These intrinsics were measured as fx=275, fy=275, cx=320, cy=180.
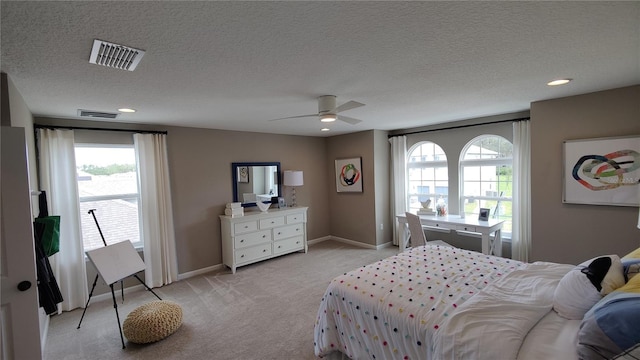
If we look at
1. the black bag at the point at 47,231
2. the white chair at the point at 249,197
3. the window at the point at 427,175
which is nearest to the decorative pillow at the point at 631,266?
the window at the point at 427,175

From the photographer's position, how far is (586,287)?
1583mm

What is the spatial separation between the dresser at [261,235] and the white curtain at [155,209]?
823mm

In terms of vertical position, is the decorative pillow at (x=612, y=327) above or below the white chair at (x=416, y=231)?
above

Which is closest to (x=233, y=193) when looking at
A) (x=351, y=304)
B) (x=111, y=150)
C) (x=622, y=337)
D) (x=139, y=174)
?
(x=139, y=174)

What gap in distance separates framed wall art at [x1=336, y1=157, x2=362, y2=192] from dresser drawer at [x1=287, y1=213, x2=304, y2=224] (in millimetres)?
1182

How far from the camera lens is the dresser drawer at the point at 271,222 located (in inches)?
186

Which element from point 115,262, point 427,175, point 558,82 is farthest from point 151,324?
point 427,175

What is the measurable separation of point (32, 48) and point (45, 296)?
1634 mm

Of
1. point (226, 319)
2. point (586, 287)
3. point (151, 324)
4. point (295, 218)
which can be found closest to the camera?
point (586, 287)

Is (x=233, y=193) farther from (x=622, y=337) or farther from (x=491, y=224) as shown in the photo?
(x=622, y=337)

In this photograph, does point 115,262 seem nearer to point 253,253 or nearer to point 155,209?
point 155,209

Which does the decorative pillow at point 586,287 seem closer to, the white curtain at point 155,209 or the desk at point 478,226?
the desk at point 478,226

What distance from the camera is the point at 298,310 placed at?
3.16m

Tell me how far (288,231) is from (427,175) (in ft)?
9.23
